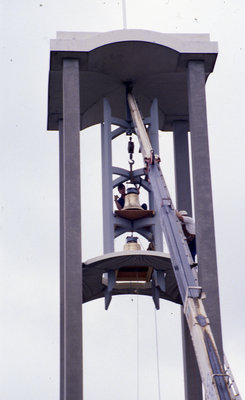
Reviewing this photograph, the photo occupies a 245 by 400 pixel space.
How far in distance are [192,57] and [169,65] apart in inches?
33.9

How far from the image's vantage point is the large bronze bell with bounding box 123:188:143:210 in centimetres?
4203

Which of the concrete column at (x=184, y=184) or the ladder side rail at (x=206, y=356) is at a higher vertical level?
the concrete column at (x=184, y=184)

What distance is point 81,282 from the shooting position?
1511 inches

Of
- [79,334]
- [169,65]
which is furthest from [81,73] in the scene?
[79,334]

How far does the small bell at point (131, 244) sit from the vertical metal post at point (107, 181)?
45cm

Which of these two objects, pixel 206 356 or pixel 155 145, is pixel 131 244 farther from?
pixel 206 356

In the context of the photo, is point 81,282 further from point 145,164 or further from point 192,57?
point 192,57

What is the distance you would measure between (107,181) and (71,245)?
13.6 ft

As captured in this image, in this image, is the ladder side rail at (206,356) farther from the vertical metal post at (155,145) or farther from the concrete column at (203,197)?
the vertical metal post at (155,145)

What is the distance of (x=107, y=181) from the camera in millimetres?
42156

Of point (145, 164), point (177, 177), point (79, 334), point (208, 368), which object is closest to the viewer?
point (208, 368)

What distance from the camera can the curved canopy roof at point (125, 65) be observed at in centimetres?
4091

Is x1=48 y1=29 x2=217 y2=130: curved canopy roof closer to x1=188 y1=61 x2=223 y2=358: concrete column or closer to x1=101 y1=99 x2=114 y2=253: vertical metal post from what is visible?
x1=188 y1=61 x2=223 y2=358: concrete column

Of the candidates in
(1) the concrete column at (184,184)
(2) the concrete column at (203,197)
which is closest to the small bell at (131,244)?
(2) the concrete column at (203,197)
